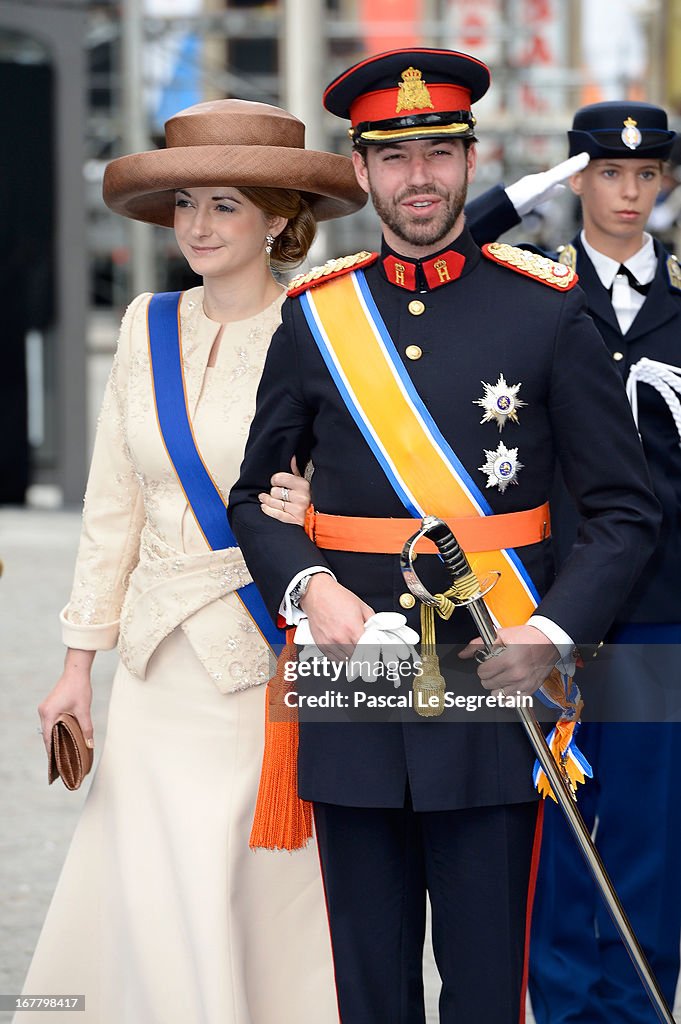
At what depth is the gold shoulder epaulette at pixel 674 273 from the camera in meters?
3.64

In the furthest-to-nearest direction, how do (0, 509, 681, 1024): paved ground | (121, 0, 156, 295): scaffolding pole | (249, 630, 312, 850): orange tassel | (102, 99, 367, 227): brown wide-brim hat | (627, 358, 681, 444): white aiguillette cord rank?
1. (121, 0, 156, 295): scaffolding pole
2. (0, 509, 681, 1024): paved ground
3. (627, 358, 681, 444): white aiguillette cord
4. (102, 99, 367, 227): brown wide-brim hat
5. (249, 630, 312, 850): orange tassel

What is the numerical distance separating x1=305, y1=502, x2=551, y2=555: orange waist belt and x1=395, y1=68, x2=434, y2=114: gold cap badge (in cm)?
65

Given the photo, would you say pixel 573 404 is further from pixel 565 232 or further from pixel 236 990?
pixel 565 232

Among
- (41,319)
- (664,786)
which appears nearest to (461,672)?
(664,786)

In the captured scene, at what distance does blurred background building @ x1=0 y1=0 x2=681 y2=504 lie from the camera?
11.5 m

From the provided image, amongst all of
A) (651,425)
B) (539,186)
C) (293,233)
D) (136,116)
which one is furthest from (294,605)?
(136,116)

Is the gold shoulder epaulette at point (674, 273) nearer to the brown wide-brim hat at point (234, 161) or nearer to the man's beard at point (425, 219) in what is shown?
the brown wide-brim hat at point (234, 161)

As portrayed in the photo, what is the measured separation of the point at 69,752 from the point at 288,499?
872 mm

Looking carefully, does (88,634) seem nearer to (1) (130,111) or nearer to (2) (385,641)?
(2) (385,641)

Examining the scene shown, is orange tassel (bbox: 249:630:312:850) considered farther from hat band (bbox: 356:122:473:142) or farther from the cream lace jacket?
hat band (bbox: 356:122:473:142)

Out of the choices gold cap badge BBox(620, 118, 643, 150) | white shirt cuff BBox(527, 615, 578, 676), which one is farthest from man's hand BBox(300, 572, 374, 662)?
gold cap badge BBox(620, 118, 643, 150)

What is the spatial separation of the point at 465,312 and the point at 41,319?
930 centimetres

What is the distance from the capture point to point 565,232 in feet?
51.8

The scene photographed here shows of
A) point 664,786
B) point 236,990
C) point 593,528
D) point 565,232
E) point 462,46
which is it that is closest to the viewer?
point 593,528
